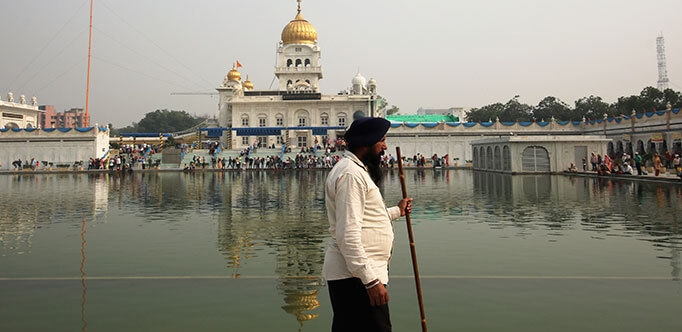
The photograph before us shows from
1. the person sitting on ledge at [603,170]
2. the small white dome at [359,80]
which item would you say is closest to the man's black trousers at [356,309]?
the person sitting on ledge at [603,170]

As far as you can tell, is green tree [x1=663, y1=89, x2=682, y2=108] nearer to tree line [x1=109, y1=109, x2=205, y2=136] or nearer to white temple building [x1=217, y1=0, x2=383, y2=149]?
white temple building [x1=217, y1=0, x2=383, y2=149]

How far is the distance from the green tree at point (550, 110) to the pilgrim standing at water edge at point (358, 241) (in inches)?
3036

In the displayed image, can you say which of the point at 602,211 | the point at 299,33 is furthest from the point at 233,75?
the point at 602,211

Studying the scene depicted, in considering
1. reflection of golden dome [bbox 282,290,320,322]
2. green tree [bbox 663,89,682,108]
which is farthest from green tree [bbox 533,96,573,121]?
reflection of golden dome [bbox 282,290,320,322]

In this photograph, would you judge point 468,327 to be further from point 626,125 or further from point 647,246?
point 626,125

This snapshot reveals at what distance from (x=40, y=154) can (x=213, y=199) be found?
42.2 m

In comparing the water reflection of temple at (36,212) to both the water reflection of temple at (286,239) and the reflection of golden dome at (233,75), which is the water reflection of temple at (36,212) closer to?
the water reflection of temple at (286,239)

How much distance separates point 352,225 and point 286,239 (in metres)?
6.19

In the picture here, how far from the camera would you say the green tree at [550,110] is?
2881 inches

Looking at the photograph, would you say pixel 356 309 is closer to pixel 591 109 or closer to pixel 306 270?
pixel 306 270

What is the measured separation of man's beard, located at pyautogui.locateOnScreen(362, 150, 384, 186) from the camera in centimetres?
300

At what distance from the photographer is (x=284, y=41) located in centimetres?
6606

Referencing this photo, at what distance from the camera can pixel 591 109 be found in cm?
6906

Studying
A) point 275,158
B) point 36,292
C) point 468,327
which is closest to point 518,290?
point 468,327
